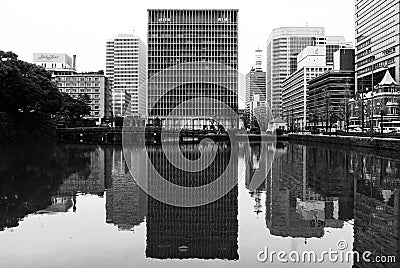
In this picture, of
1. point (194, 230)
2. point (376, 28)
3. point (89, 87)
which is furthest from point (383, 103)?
point (89, 87)

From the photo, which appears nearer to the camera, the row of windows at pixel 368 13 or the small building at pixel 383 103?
the small building at pixel 383 103

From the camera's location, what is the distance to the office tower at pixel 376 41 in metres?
100

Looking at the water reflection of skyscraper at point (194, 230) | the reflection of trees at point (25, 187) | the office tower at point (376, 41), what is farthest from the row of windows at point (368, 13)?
the water reflection of skyscraper at point (194, 230)

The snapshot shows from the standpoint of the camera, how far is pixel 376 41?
11050 cm

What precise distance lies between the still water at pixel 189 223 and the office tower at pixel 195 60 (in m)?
100

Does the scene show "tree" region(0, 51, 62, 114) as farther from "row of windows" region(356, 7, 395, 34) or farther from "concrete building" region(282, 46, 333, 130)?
"concrete building" region(282, 46, 333, 130)

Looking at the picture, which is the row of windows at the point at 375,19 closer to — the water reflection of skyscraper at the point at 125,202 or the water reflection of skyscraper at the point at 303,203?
the water reflection of skyscraper at the point at 303,203

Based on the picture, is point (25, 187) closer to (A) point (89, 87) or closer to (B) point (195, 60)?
(B) point (195, 60)

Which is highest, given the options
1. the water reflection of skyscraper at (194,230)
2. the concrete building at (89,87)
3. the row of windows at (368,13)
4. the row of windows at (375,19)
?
the row of windows at (368,13)

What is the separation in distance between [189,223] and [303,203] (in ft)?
16.1

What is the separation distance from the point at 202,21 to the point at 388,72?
155 ft

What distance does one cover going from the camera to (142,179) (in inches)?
931

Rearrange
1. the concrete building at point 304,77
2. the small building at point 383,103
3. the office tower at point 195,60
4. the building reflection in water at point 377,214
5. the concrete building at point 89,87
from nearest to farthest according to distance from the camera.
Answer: the building reflection in water at point 377,214 < the small building at point 383,103 < the office tower at point 195,60 < the concrete building at point 89,87 < the concrete building at point 304,77

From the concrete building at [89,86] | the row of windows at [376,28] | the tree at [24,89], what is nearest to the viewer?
the tree at [24,89]
